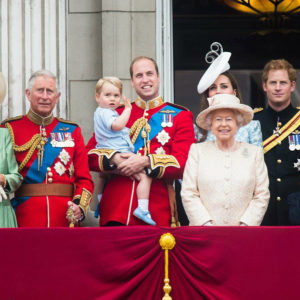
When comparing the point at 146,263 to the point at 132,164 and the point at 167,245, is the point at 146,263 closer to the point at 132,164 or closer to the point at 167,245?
the point at 167,245

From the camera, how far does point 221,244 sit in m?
8.22

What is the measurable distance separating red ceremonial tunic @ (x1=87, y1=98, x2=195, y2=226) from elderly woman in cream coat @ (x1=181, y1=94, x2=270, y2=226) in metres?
0.27

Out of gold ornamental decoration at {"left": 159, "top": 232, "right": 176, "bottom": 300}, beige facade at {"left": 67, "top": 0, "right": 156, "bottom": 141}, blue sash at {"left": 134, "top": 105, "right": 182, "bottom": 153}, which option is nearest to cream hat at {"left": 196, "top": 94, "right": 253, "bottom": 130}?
blue sash at {"left": 134, "top": 105, "right": 182, "bottom": 153}

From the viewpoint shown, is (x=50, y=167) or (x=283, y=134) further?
(x=283, y=134)

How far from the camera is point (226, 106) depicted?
8.72 meters

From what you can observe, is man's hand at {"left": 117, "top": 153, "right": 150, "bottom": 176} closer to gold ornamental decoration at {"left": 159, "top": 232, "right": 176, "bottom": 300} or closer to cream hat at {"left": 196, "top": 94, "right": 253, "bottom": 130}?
cream hat at {"left": 196, "top": 94, "right": 253, "bottom": 130}

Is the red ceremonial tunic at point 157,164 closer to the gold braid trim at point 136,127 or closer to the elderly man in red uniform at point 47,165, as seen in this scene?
the gold braid trim at point 136,127

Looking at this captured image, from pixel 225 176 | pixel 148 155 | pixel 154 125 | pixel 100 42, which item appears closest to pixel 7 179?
pixel 148 155

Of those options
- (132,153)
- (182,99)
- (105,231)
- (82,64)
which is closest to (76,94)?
(82,64)

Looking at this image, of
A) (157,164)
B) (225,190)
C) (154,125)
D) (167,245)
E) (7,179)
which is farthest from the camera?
(154,125)

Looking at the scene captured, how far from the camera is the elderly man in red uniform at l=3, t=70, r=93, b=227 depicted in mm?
9031

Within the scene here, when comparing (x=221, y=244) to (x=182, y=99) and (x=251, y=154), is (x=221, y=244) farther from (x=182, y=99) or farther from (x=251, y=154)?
(x=182, y=99)

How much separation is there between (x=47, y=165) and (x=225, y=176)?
4.48 ft

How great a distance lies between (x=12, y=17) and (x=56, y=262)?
3634mm
